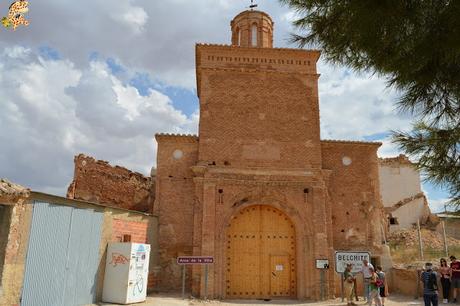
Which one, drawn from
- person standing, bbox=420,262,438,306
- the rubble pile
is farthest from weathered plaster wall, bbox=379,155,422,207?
person standing, bbox=420,262,438,306

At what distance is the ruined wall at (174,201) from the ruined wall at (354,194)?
5861mm

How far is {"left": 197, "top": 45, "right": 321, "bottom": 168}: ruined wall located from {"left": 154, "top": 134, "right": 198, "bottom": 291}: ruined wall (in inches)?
34.0

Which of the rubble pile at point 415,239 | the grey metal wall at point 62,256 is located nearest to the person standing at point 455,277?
the grey metal wall at point 62,256

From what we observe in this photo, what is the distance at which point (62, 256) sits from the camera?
11.4 m

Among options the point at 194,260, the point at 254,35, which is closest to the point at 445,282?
the point at 194,260

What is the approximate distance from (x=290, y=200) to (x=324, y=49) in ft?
36.5

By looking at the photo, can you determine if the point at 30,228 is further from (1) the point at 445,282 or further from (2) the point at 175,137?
(1) the point at 445,282

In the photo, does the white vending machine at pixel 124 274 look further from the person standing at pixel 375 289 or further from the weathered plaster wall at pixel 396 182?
the weathered plaster wall at pixel 396 182

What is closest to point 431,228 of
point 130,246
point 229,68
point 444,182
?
point 229,68

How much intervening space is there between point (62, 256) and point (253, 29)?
1431 centimetres

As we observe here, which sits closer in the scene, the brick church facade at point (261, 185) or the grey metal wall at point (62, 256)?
the grey metal wall at point (62, 256)

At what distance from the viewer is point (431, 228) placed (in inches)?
1282

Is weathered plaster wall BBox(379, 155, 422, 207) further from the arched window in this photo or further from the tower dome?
the arched window

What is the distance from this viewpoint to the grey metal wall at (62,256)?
Answer: 10.4 m
